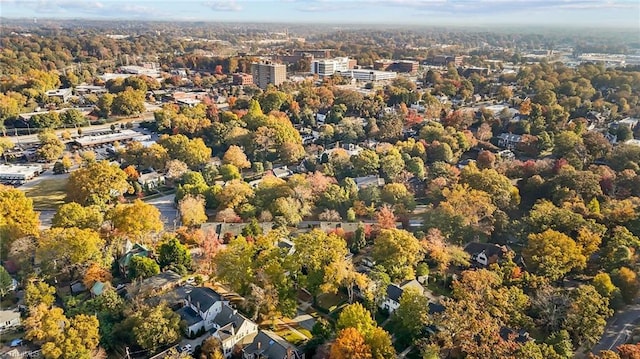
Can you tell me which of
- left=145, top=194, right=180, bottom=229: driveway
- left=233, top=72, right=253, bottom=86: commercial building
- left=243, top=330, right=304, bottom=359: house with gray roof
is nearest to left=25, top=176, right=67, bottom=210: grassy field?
left=145, top=194, right=180, bottom=229: driveway

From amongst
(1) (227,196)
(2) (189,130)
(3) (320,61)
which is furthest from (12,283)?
(3) (320,61)

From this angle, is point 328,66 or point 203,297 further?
point 328,66

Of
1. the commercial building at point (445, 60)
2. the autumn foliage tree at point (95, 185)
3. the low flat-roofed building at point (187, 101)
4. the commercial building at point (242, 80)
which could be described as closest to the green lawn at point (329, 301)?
the autumn foliage tree at point (95, 185)

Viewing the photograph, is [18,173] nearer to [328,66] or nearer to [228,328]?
[228,328]

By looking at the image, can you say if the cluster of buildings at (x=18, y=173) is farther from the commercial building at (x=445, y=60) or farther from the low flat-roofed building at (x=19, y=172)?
the commercial building at (x=445, y=60)

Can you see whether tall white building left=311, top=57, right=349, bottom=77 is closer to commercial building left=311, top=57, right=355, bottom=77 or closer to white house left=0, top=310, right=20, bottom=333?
commercial building left=311, top=57, right=355, bottom=77

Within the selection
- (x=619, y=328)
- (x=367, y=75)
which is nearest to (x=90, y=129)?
(x=367, y=75)

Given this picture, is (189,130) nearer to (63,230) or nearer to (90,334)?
(63,230)
